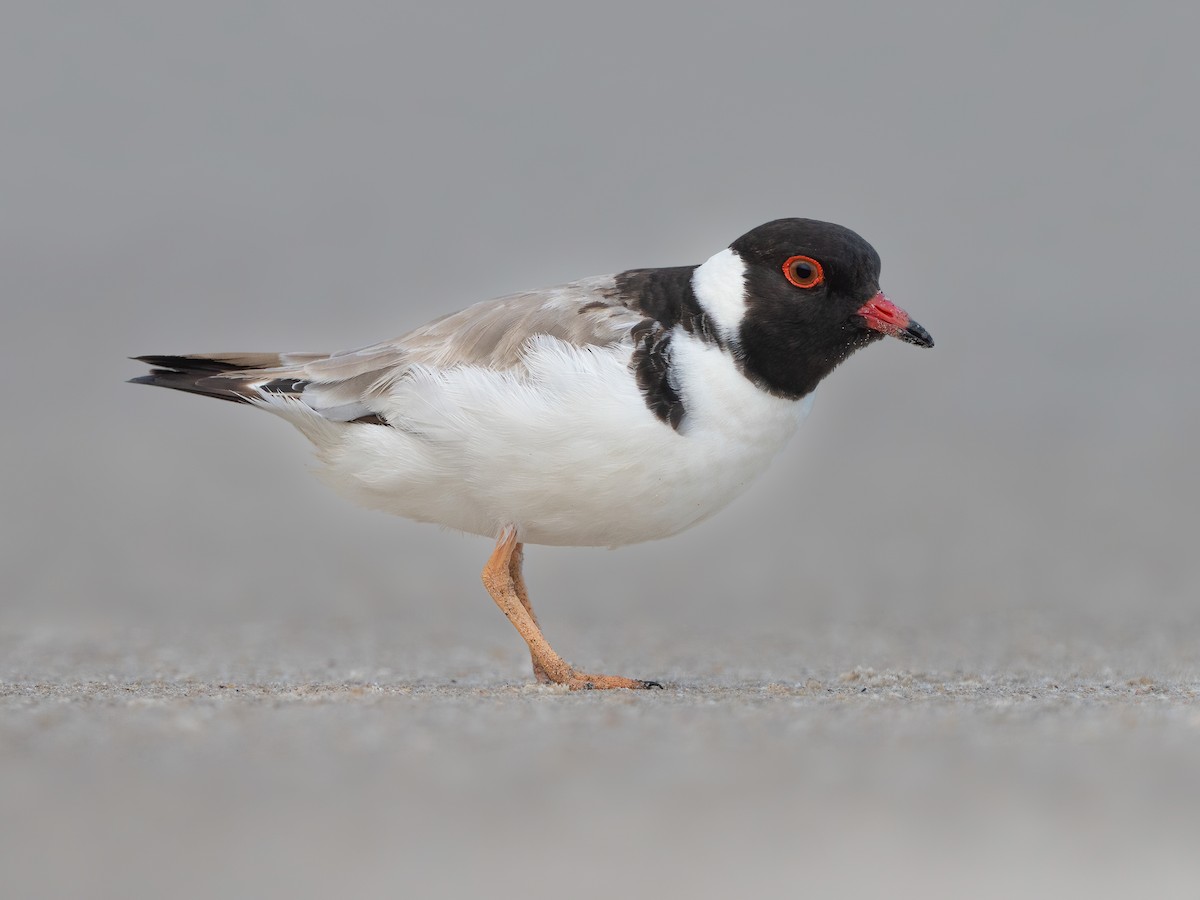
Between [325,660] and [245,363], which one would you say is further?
[325,660]

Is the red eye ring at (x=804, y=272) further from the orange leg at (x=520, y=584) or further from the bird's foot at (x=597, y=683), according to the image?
the bird's foot at (x=597, y=683)

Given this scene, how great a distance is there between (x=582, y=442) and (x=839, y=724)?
5.66ft

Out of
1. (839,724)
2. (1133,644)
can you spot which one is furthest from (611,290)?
(1133,644)

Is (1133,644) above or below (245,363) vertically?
below

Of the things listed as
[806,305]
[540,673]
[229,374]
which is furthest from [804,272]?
[229,374]

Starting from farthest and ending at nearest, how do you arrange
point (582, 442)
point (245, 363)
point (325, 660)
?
point (325, 660), point (245, 363), point (582, 442)

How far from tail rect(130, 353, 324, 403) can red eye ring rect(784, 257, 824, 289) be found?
244 cm

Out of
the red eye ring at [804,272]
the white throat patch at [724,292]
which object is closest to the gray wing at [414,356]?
the white throat patch at [724,292]

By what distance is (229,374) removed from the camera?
24.3ft

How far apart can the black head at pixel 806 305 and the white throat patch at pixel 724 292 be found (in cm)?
3

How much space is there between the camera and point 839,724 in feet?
18.5

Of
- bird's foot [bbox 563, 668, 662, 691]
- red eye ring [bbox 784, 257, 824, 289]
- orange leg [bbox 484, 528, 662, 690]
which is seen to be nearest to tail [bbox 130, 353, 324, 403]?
orange leg [bbox 484, 528, 662, 690]

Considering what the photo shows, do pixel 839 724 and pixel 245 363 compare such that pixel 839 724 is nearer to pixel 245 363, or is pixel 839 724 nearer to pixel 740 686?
pixel 740 686

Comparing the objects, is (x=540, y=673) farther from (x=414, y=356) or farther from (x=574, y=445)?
(x=414, y=356)
